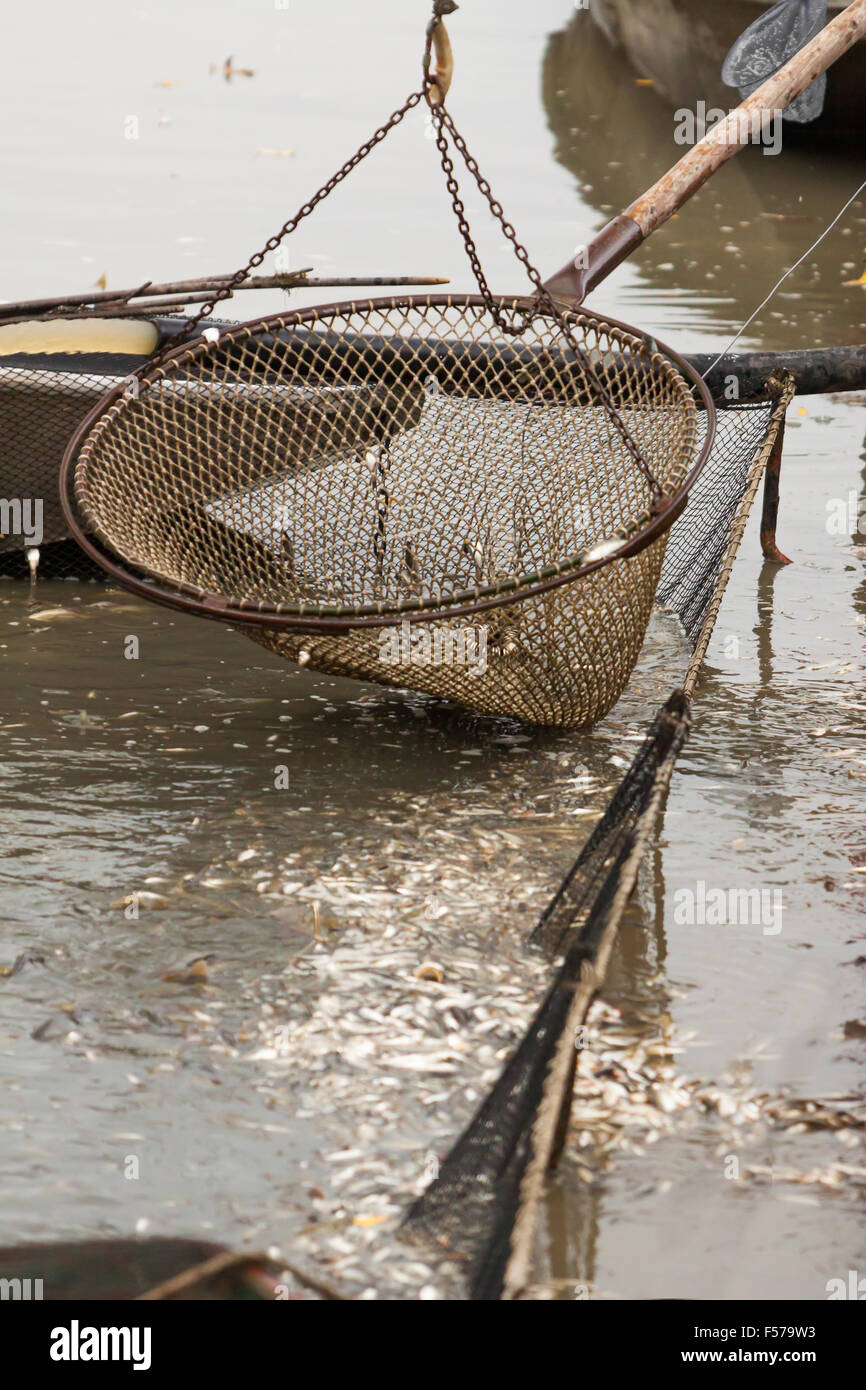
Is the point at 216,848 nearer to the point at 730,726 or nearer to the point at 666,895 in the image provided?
the point at 666,895

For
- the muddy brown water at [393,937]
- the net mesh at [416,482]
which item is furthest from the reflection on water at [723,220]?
the net mesh at [416,482]

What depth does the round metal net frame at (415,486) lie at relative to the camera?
4086mm

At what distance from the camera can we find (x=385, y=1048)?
2.96m

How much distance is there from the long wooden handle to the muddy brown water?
1228 millimetres

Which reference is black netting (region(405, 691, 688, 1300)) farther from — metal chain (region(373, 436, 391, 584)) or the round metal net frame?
metal chain (region(373, 436, 391, 584))

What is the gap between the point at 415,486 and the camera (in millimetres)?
5160

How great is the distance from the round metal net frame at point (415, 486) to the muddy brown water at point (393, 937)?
33 cm

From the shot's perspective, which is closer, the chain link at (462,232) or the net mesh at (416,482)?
the chain link at (462,232)

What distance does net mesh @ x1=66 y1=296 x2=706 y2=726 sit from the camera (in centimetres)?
415

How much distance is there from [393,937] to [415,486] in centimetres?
218

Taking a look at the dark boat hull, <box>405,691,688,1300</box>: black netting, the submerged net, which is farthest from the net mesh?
the dark boat hull

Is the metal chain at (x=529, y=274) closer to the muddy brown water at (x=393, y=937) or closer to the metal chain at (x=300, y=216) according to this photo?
the metal chain at (x=300, y=216)

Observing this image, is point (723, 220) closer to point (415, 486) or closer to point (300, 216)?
point (415, 486)

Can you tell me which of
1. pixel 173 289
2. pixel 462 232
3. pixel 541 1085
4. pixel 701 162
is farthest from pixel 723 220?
pixel 541 1085
